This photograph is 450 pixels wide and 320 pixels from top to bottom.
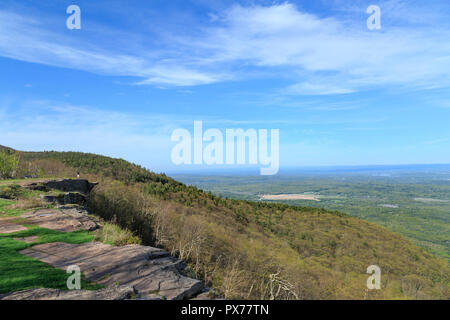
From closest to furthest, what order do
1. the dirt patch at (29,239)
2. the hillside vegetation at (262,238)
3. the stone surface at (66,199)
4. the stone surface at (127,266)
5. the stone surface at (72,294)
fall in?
the stone surface at (72,294) < the stone surface at (127,266) < the dirt patch at (29,239) < the stone surface at (66,199) < the hillside vegetation at (262,238)

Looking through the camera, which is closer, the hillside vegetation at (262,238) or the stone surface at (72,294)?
the stone surface at (72,294)

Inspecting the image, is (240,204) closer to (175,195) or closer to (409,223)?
(175,195)

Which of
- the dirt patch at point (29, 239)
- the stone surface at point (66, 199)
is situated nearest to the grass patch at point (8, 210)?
the stone surface at point (66, 199)

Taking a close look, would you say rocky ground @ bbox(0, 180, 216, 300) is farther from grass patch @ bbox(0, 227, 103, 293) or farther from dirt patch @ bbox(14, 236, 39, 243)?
grass patch @ bbox(0, 227, 103, 293)

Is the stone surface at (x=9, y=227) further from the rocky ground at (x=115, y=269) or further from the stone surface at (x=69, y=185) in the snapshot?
the stone surface at (x=69, y=185)

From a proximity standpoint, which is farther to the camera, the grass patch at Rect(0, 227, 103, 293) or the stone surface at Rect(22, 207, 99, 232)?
the stone surface at Rect(22, 207, 99, 232)

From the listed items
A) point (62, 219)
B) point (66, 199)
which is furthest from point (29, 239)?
point (66, 199)

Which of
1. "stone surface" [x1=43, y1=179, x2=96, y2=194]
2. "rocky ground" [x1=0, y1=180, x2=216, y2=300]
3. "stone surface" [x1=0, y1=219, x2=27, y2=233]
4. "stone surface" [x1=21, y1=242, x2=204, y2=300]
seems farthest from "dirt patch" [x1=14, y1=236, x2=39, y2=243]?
"stone surface" [x1=43, y1=179, x2=96, y2=194]
